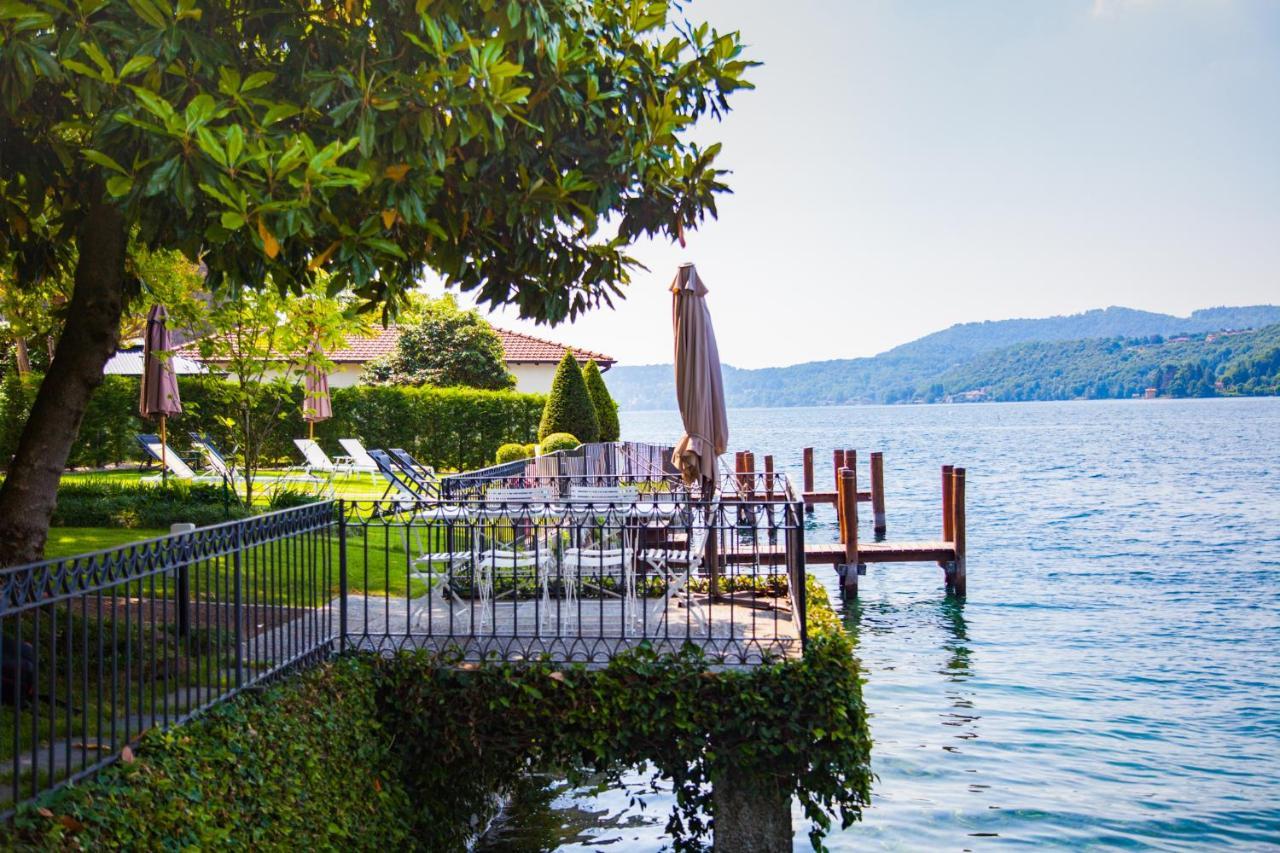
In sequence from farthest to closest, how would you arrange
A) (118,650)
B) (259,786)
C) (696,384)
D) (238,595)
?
(696,384), (118,650), (238,595), (259,786)

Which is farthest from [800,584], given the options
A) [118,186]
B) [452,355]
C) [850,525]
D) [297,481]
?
[452,355]

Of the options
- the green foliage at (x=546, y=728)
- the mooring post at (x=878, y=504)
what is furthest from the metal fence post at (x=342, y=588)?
the mooring post at (x=878, y=504)

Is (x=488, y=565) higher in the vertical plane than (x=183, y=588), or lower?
lower

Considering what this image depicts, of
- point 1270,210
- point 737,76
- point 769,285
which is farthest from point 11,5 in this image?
point 1270,210

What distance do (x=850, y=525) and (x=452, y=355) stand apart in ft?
78.0

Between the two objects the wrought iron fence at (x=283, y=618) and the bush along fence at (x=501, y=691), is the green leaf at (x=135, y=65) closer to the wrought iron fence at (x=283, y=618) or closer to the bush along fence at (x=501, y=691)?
the wrought iron fence at (x=283, y=618)

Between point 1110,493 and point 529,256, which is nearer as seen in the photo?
point 529,256

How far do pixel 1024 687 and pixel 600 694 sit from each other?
9076 mm

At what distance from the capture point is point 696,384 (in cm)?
1123

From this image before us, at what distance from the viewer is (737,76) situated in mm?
6984

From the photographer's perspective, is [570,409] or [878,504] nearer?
[570,409]

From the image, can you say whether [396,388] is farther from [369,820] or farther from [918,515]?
[369,820]

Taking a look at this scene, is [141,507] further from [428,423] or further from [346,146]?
[428,423]

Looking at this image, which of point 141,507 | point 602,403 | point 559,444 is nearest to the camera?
point 141,507
